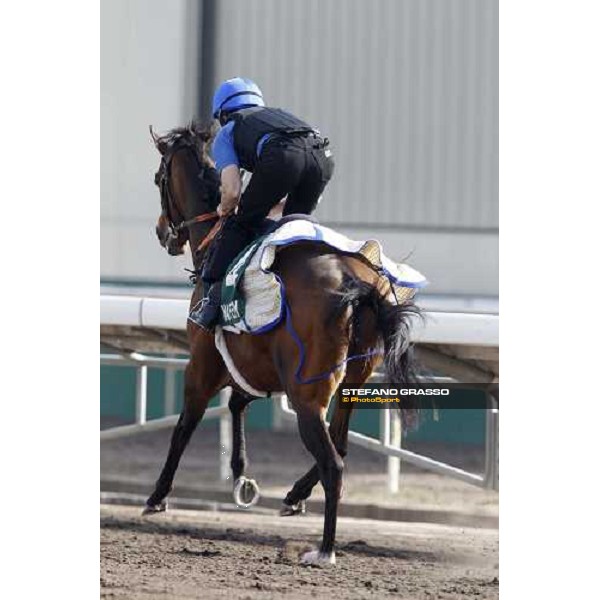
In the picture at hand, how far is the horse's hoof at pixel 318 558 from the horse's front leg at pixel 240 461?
477 millimetres

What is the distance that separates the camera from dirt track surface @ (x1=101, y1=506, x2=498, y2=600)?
7.36 m

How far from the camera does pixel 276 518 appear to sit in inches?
376

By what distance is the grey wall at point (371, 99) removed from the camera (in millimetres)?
7717

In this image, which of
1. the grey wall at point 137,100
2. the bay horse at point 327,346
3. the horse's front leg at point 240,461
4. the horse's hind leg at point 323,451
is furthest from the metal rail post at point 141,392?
the horse's hind leg at point 323,451

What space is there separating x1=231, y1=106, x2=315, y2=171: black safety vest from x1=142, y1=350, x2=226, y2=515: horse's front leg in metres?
0.93

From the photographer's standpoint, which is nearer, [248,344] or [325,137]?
[248,344]

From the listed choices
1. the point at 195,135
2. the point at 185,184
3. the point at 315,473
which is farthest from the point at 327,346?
the point at 195,135

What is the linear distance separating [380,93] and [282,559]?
211 cm

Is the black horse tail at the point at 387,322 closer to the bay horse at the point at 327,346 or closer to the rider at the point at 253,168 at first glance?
the bay horse at the point at 327,346

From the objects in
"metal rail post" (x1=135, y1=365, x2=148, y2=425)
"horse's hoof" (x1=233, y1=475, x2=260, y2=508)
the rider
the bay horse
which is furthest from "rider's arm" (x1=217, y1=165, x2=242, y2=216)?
"metal rail post" (x1=135, y1=365, x2=148, y2=425)
